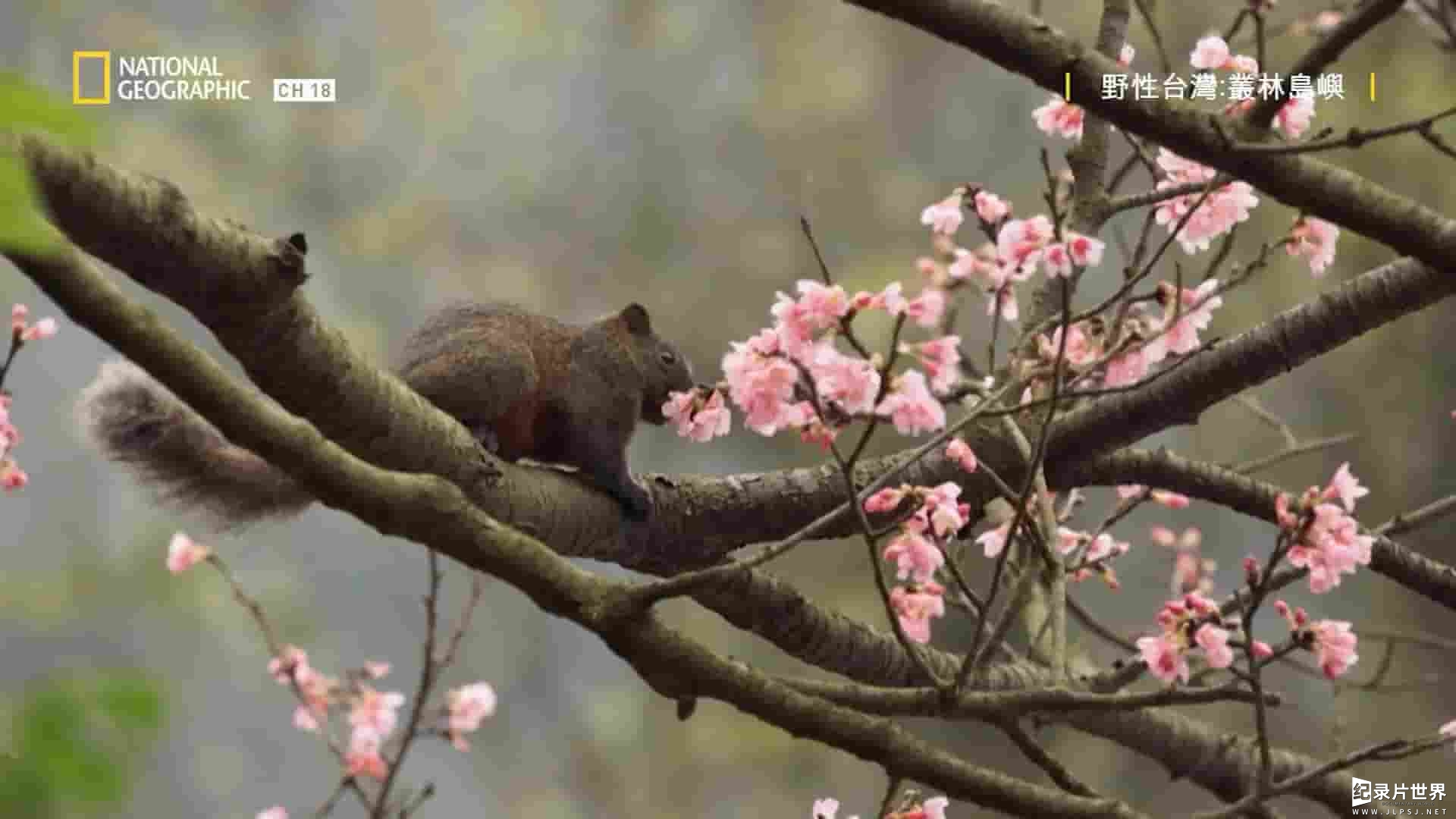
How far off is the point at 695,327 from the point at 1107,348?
2894 mm

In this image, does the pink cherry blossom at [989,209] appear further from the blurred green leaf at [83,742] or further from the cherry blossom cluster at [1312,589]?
the blurred green leaf at [83,742]

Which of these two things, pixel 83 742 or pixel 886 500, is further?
pixel 886 500

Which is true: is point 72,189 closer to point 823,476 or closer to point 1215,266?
point 823,476

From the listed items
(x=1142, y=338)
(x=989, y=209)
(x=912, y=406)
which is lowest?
(x=912, y=406)

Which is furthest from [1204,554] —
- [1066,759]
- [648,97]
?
[648,97]

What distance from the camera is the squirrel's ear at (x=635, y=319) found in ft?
7.88

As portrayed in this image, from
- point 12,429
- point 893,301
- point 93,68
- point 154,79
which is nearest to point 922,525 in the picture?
point 893,301

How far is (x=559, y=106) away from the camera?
448 cm

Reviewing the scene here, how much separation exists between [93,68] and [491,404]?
2.04 metres

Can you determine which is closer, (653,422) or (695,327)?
(653,422)

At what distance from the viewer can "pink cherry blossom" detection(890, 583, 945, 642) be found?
180 cm

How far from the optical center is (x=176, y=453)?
168 centimetres

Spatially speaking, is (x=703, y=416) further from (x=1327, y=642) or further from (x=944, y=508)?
(x=1327, y=642)

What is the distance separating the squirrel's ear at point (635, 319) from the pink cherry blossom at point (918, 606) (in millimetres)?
747
